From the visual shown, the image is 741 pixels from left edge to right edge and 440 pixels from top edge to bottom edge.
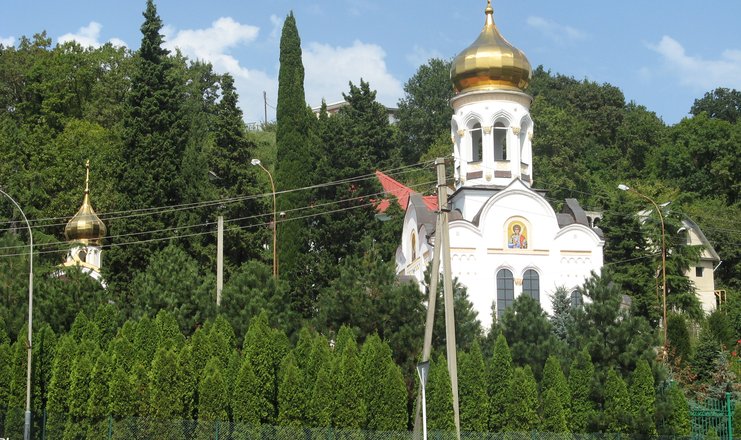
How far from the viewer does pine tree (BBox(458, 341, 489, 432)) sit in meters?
25.1

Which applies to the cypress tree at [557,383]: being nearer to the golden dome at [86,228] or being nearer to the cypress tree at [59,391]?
the cypress tree at [59,391]

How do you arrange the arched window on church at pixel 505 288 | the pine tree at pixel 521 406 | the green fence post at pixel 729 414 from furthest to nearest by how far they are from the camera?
the arched window on church at pixel 505 288 → the green fence post at pixel 729 414 → the pine tree at pixel 521 406

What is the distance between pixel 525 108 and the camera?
36.0 m

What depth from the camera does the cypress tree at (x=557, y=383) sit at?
25.4 meters

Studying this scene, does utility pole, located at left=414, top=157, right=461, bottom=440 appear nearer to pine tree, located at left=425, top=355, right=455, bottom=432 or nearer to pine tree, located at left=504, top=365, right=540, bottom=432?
pine tree, located at left=425, top=355, right=455, bottom=432

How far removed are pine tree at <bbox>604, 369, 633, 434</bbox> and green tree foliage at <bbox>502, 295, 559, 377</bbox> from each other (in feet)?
6.66

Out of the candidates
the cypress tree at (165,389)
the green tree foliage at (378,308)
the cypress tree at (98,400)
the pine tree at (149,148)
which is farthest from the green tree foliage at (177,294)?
the pine tree at (149,148)

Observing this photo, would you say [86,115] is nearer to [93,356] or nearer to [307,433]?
[93,356]

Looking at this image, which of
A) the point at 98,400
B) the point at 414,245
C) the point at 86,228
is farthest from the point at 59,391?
the point at 86,228

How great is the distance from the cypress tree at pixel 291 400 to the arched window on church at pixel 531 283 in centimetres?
1202

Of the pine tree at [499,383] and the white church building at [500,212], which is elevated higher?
the white church building at [500,212]

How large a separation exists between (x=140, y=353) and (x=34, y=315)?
530 centimetres

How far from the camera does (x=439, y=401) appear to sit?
24156mm

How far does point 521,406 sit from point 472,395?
115 cm
